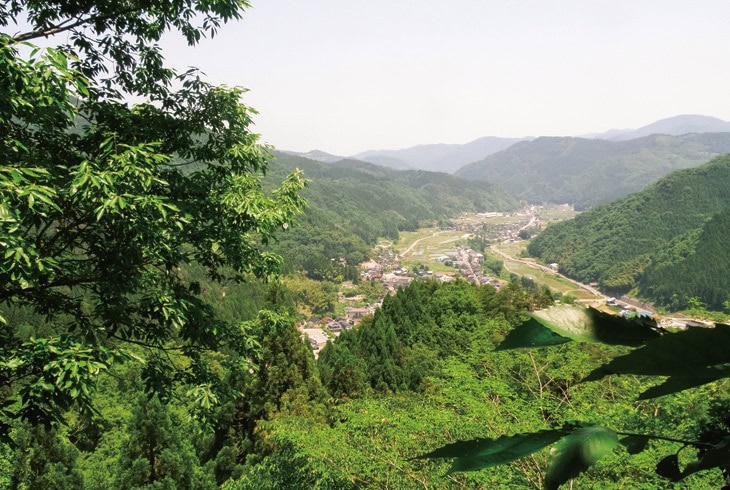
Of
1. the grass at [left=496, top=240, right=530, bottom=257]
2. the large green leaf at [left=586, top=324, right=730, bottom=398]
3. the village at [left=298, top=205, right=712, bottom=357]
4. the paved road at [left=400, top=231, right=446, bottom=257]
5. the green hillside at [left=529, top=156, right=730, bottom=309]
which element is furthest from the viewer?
the paved road at [left=400, top=231, right=446, bottom=257]

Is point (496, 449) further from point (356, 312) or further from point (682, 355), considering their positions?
point (356, 312)

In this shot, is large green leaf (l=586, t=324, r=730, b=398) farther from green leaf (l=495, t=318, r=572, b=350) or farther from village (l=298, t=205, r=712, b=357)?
village (l=298, t=205, r=712, b=357)

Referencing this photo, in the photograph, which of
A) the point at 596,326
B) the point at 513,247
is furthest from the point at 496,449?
the point at 513,247

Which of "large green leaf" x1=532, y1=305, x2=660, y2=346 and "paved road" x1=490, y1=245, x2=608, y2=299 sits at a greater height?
"large green leaf" x1=532, y1=305, x2=660, y2=346

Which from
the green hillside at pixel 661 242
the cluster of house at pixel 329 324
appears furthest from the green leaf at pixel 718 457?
the green hillside at pixel 661 242

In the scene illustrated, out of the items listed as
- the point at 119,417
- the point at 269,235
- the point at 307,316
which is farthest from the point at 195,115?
the point at 307,316

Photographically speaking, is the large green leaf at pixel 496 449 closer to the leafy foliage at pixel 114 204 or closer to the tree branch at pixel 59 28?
the leafy foliage at pixel 114 204

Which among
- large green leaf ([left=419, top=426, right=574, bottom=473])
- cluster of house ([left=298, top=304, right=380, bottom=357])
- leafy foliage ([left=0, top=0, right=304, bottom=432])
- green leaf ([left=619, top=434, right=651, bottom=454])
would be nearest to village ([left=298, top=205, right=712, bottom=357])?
cluster of house ([left=298, top=304, right=380, bottom=357])
